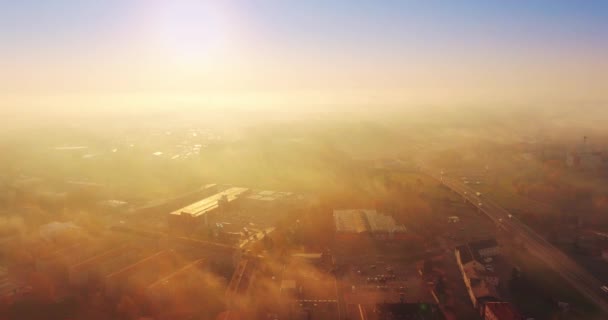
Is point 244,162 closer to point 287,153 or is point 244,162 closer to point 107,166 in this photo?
point 287,153

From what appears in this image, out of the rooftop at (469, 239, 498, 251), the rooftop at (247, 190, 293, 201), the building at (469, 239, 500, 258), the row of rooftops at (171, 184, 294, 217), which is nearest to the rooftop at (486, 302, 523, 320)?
the building at (469, 239, 500, 258)

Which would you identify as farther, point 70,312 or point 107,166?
point 107,166

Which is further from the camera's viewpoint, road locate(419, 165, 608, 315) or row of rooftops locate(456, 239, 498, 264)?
row of rooftops locate(456, 239, 498, 264)

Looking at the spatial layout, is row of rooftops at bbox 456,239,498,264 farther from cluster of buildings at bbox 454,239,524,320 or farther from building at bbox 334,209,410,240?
building at bbox 334,209,410,240

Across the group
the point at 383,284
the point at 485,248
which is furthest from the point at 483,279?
the point at 383,284

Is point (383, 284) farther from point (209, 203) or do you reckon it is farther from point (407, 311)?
point (209, 203)

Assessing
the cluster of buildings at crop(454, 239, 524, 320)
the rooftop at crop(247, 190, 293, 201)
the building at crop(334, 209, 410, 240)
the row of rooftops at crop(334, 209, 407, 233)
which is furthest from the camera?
the rooftop at crop(247, 190, 293, 201)

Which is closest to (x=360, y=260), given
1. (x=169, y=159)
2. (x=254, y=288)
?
(x=254, y=288)

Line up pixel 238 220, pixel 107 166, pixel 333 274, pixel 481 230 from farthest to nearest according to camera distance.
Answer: pixel 107 166 < pixel 238 220 < pixel 481 230 < pixel 333 274
